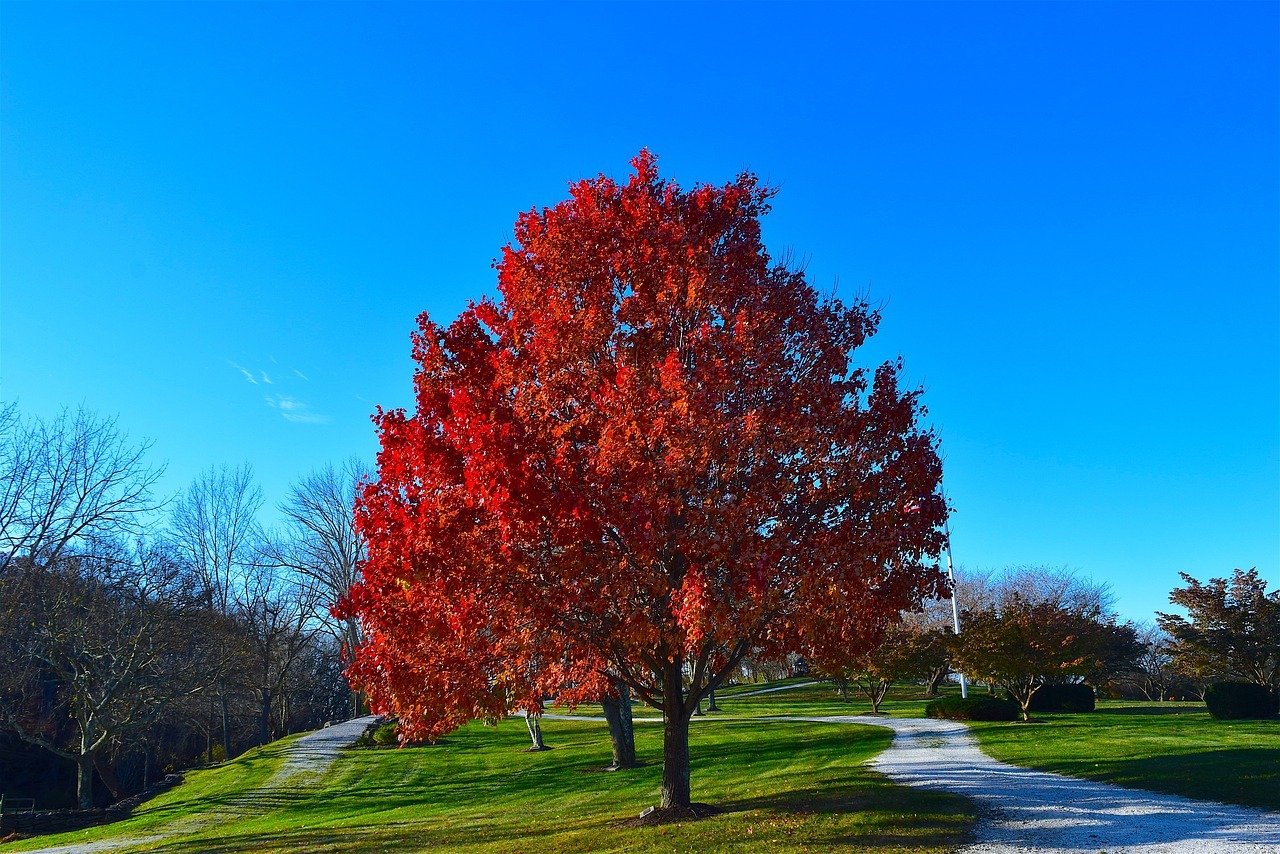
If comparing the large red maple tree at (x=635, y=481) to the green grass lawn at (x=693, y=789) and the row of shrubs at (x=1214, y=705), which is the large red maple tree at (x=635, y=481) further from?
the row of shrubs at (x=1214, y=705)

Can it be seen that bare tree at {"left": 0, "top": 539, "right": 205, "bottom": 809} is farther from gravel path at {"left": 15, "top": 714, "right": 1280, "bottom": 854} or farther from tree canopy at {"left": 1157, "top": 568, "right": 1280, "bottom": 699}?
tree canopy at {"left": 1157, "top": 568, "right": 1280, "bottom": 699}

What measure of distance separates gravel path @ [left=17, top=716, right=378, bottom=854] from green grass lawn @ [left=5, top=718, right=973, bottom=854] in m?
0.25

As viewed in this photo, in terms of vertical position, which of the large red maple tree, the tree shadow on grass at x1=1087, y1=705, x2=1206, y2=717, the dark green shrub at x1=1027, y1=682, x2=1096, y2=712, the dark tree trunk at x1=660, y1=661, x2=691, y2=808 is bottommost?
the tree shadow on grass at x1=1087, y1=705, x2=1206, y2=717

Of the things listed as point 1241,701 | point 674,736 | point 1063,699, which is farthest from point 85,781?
point 1241,701

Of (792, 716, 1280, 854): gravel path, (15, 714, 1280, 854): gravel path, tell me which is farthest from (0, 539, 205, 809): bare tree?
(792, 716, 1280, 854): gravel path

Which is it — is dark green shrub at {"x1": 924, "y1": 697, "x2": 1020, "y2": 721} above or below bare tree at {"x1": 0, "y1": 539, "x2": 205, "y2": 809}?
below

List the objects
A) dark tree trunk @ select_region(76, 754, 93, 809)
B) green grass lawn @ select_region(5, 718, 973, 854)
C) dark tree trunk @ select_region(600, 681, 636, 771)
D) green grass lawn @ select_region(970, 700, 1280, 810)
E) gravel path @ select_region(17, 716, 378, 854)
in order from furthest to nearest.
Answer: dark tree trunk @ select_region(76, 754, 93, 809) → dark tree trunk @ select_region(600, 681, 636, 771) → gravel path @ select_region(17, 716, 378, 854) → green grass lawn @ select_region(970, 700, 1280, 810) → green grass lawn @ select_region(5, 718, 973, 854)

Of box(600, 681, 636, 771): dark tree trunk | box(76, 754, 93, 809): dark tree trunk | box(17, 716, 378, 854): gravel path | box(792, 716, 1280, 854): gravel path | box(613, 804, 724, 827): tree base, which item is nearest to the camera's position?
box(792, 716, 1280, 854): gravel path

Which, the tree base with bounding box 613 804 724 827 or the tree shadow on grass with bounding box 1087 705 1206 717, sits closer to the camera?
the tree base with bounding box 613 804 724 827

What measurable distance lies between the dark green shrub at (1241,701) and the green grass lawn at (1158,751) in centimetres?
88

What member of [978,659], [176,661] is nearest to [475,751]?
[176,661]

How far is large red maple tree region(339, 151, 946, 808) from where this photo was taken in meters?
9.59

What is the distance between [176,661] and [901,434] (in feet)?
103

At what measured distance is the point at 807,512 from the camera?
10.9 metres
